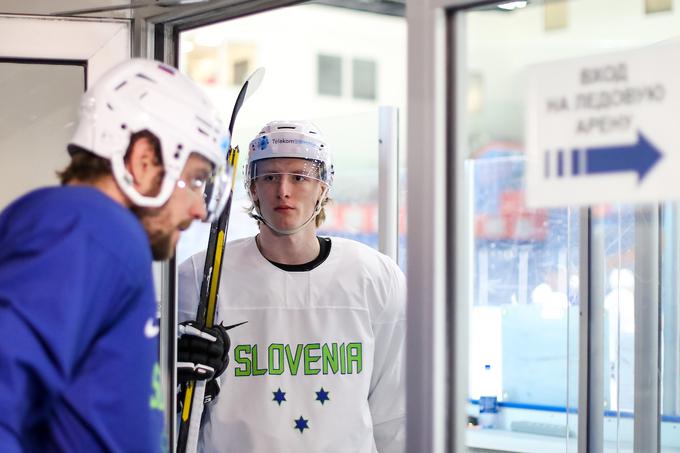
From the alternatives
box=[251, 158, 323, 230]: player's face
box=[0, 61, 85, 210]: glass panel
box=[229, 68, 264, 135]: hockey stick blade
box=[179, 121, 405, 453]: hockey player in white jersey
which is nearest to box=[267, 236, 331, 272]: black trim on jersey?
box=[179, 121, 405, 453]: hockey player in white jersey

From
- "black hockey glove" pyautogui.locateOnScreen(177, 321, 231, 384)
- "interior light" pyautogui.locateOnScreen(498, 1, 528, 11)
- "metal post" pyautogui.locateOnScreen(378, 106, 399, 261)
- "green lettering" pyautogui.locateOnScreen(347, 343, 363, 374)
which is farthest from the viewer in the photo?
"metal post" pyautogui.locateOnScreen(378, 106, 399, 261)

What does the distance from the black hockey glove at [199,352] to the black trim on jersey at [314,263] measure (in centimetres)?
33

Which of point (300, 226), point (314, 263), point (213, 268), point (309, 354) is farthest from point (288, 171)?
point (309, 354)

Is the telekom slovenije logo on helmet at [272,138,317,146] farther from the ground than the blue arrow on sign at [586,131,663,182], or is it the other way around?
the telekom slovenije logo on helmet at [272,138,317,146]

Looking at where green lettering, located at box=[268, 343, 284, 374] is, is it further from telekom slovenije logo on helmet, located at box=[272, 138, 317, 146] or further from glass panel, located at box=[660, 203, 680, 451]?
glass panel, located at box=[660, 203, 680, 451]

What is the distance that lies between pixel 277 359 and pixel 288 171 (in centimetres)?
57

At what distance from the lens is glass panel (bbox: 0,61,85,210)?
236 centimetres

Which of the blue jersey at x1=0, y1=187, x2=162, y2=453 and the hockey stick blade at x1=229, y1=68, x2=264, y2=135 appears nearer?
the blue jersey at x1=0, y1=187, x2=162, y2=453

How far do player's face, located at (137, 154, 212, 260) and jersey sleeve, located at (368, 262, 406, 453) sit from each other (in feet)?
4.22

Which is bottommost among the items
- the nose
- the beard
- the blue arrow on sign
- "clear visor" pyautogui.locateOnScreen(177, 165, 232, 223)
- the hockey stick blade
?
the beard

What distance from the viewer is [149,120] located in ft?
5.28

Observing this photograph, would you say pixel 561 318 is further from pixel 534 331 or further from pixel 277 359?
pixel 277 359

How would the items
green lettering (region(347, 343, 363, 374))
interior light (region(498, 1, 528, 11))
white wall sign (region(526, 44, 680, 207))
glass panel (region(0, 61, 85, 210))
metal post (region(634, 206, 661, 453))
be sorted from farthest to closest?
metal post (region(634, 206, 661, 453)) < green lettering (region(347, 343, 363, 374)) < glass panel (region(0, 61, 85, 210)) < interior light (region(498, 1, 528, 11)) < white wall sign (region(526, 44, 680, 207))

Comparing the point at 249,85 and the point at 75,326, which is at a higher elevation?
the point at 249,85
